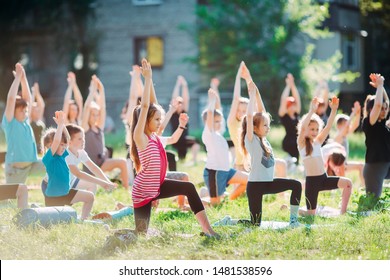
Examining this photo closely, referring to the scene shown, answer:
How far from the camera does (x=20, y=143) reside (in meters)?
10.5

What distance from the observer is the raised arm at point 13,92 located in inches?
382

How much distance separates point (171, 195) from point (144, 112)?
2.82 ft

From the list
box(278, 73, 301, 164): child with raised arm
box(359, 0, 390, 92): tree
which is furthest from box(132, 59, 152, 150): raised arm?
box(359, 0, 390, 92): tree

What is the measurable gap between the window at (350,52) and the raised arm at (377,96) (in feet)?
77.9

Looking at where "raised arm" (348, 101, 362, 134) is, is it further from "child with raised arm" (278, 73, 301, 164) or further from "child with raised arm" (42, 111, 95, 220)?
"child with raised arm" (42, 111, 95, 220)

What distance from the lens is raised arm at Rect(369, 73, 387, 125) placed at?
9312 mm

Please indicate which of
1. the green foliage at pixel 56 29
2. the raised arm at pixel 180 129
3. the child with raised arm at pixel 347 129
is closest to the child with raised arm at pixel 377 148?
the child with raised arm at pixel 347 129

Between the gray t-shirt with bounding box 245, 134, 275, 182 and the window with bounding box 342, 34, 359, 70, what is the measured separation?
25479mm

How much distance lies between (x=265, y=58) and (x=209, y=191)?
1620cm

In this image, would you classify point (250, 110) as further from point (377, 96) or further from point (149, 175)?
point (377, 96)

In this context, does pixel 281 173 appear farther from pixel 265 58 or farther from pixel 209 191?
pixel 265 58

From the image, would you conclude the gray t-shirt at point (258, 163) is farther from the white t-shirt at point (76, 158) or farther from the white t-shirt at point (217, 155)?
the white t-shirt at point (76, 158)

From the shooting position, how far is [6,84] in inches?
1284
